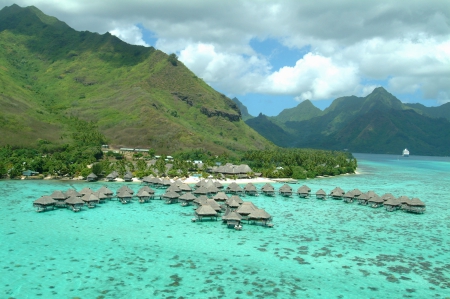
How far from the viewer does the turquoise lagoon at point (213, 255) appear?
2105 cm

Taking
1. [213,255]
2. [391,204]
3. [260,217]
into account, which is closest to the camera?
[213,255]

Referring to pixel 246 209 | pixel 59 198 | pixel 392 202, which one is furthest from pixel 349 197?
pixel 59 198

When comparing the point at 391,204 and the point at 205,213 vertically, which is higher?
the point at 391,204

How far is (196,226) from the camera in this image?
35031 mm

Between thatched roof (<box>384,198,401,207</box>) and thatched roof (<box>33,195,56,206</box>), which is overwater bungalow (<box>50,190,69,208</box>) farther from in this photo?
thatched roof (<box>384,198,401,207</box>)

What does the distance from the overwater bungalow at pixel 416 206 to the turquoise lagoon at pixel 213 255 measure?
1820 millimetres

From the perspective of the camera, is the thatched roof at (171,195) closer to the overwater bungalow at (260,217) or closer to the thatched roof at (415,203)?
the overwater bungalow at (260,217)

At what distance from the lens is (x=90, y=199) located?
42062mm

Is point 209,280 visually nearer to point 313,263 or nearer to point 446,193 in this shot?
point 313,263

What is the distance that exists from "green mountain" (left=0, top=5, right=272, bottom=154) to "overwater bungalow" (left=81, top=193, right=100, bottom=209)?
51659 millimetres

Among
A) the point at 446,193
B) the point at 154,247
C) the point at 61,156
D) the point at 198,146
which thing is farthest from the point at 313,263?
the point at 198,146

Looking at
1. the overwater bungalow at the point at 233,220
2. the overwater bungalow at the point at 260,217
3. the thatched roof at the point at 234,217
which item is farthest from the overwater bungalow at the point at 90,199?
the overwater bungalow at the point at 260,217

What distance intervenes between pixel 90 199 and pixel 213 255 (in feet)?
70.1

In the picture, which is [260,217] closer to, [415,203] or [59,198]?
[415,203]
